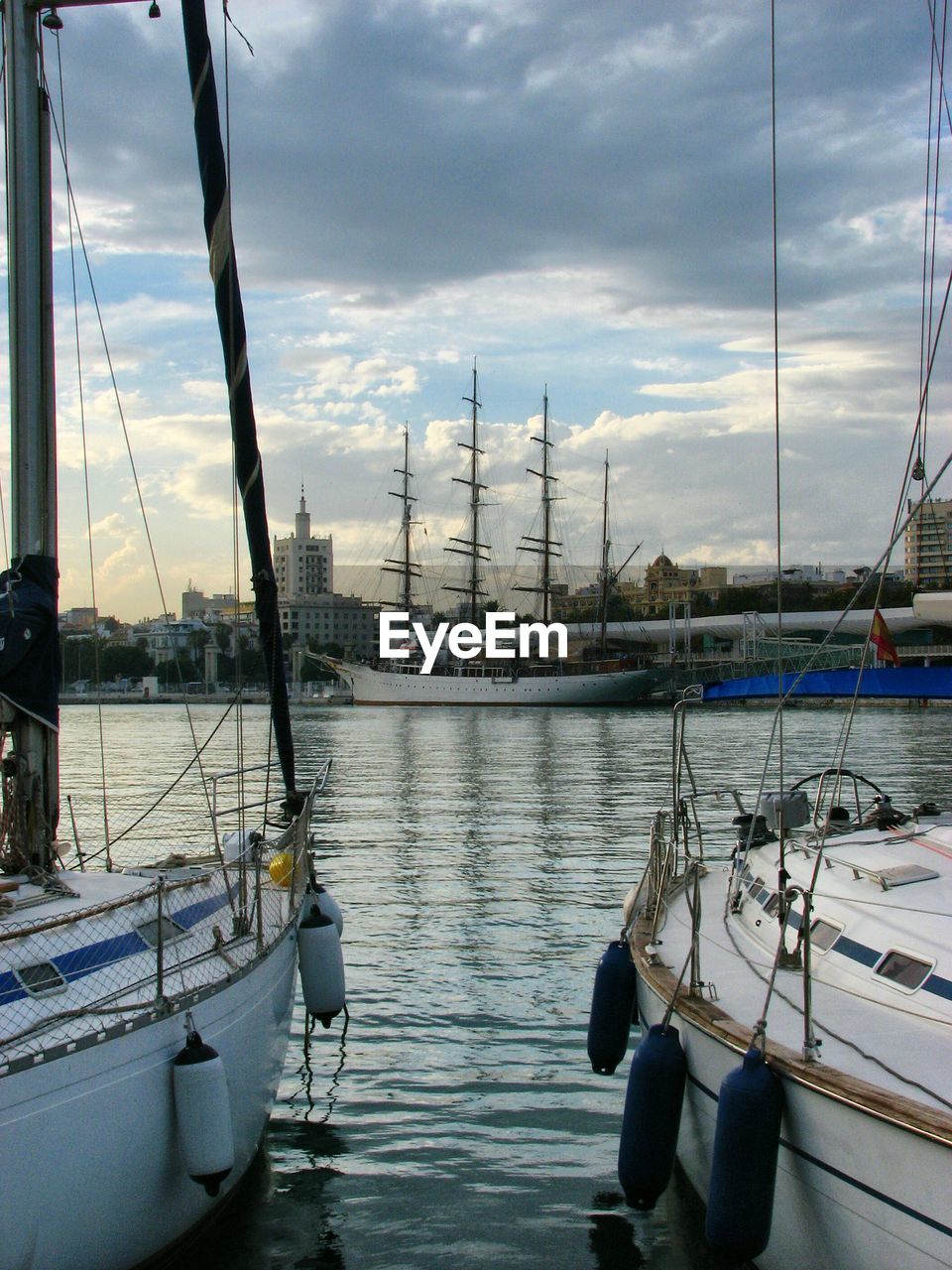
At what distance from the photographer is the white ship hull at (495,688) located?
108m

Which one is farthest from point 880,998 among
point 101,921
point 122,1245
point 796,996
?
point 101,921

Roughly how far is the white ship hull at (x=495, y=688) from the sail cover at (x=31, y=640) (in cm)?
9912

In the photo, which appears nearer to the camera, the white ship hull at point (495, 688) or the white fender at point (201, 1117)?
the white fender at point (201, 1117)

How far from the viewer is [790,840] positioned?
9586mm

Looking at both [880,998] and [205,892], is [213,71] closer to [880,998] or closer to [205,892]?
[205,892]

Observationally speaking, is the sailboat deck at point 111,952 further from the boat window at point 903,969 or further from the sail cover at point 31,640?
the boat window at point 903,969

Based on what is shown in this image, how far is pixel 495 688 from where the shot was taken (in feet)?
374

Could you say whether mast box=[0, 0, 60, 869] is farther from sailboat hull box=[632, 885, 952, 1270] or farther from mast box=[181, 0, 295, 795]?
sailboat hull box=[632, 885, 952, 1270]

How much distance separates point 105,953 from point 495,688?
107007 mm

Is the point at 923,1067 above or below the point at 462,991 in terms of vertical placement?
above

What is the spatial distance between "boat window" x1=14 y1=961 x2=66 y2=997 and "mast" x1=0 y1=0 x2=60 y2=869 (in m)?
2.02

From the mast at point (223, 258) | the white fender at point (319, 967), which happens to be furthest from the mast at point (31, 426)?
the white fender at point (319, 967)

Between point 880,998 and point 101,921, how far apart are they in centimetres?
468

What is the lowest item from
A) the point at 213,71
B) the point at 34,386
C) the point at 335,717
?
the point at 335,717
